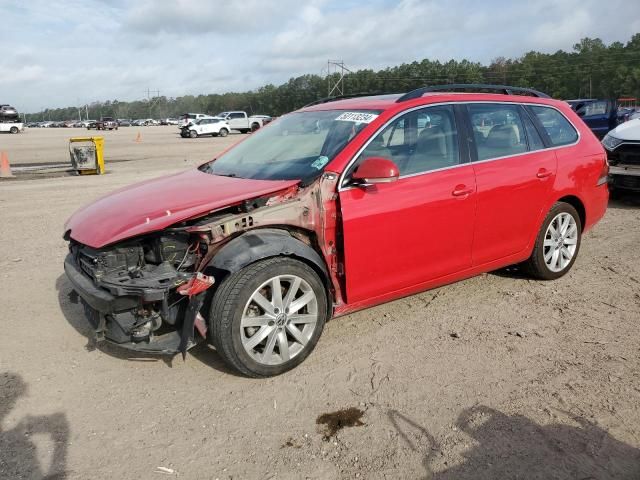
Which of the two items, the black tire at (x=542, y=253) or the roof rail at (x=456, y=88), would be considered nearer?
the roof rail at (x=456, y=88)

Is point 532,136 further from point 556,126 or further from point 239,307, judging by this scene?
point 239,307

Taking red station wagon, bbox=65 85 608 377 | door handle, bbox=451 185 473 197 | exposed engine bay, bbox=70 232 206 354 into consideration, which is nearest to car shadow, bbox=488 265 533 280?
red station wagon, bbox=65 85 608 377

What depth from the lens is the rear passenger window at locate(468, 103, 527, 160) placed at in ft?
14.4

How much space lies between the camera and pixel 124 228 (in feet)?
10.9

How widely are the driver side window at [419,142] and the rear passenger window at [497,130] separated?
0.27 meters

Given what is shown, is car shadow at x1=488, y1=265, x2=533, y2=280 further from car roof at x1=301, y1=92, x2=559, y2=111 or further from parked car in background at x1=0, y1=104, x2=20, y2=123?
parked car in background at x1=0, y1=104, x2=20, y2=123

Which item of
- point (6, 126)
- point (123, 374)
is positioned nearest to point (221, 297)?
point (123, 374)

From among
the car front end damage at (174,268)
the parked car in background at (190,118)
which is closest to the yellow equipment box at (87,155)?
the car front end damage at (174,268)

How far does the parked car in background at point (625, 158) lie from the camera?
8.28 meters

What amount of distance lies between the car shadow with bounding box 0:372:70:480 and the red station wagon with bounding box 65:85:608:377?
1.97ft

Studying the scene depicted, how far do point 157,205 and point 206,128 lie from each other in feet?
134

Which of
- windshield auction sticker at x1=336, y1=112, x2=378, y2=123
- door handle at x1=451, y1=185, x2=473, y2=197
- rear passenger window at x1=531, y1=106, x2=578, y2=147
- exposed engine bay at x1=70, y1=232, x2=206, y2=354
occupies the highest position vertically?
windshield auction sticker at x1=336, y1=112, x2=378, y2=123

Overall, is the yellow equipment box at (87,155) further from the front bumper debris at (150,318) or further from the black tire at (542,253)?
the black tire at (542,253)

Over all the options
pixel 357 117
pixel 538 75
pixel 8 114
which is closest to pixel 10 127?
pixel 8 114
